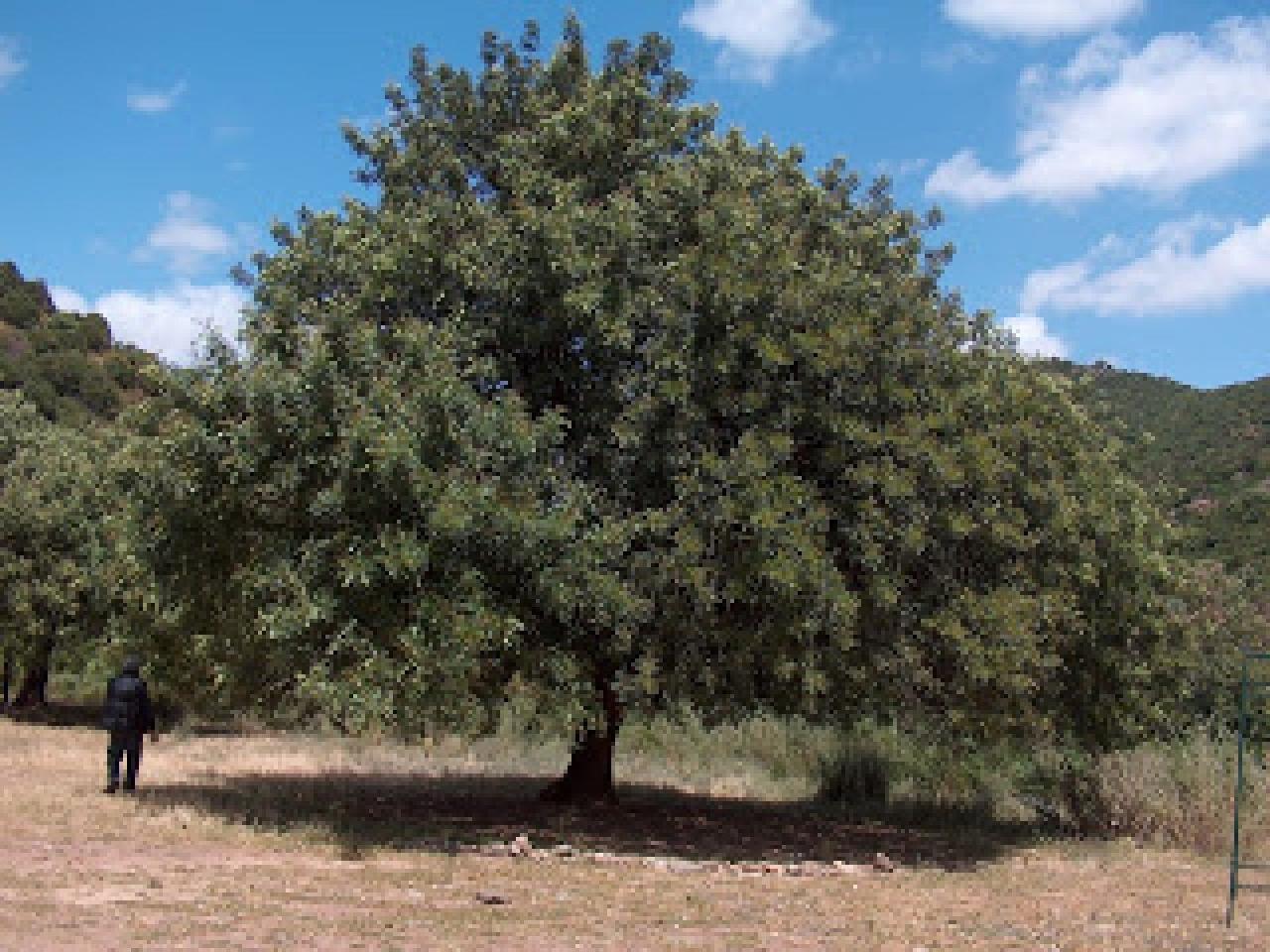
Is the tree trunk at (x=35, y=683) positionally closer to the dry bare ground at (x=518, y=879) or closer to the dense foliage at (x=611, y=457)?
the dry bare ground at (x=518, y=879)

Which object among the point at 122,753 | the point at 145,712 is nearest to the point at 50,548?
the point at 145,712

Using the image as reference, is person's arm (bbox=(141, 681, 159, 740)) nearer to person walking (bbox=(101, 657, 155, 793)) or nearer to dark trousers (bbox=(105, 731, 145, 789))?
person walking (bbox=(101, 657, 155, 793))

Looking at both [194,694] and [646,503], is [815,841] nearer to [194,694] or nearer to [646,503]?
[646,503]

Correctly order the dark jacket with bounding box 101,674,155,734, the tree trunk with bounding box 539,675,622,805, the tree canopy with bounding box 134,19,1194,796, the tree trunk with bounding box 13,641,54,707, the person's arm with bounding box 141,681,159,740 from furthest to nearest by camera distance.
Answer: the tree trunk with bounding box 13,641,54,707, the tree trunk with bounding box 539,675,622,805, the person's arm with bounding box 141,681,159,740, the dark jacket with bounding box 101,674,155,734, the tree canopy with bounding box 134,19,1194,796

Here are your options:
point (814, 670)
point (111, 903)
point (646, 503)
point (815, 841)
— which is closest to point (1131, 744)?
point (815, 841)

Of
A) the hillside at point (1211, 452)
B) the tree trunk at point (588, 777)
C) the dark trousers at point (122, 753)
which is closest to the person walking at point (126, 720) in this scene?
the dark trousers at point (122, 753)

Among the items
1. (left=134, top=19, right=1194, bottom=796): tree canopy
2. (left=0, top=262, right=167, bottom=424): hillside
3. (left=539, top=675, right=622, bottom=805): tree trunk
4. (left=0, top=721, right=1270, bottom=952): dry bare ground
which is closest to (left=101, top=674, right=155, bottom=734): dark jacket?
(left=0, top=721, right=1270, bottom=952): dry bare ground

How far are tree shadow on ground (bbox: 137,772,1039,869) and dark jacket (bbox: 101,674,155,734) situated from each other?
1.01 metres

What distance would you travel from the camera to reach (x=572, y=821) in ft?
54.5

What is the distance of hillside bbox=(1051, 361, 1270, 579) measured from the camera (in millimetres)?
37469

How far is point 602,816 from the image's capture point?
17266 millimetres

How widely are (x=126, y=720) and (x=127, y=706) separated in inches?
7.6

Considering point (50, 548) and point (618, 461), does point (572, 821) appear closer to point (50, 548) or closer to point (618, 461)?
point (618, 461)

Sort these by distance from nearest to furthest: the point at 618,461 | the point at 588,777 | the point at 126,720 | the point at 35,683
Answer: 1. the point at 618,461
2. the point at 126,720
3. the point at 588,777
4. the point at 35,683
